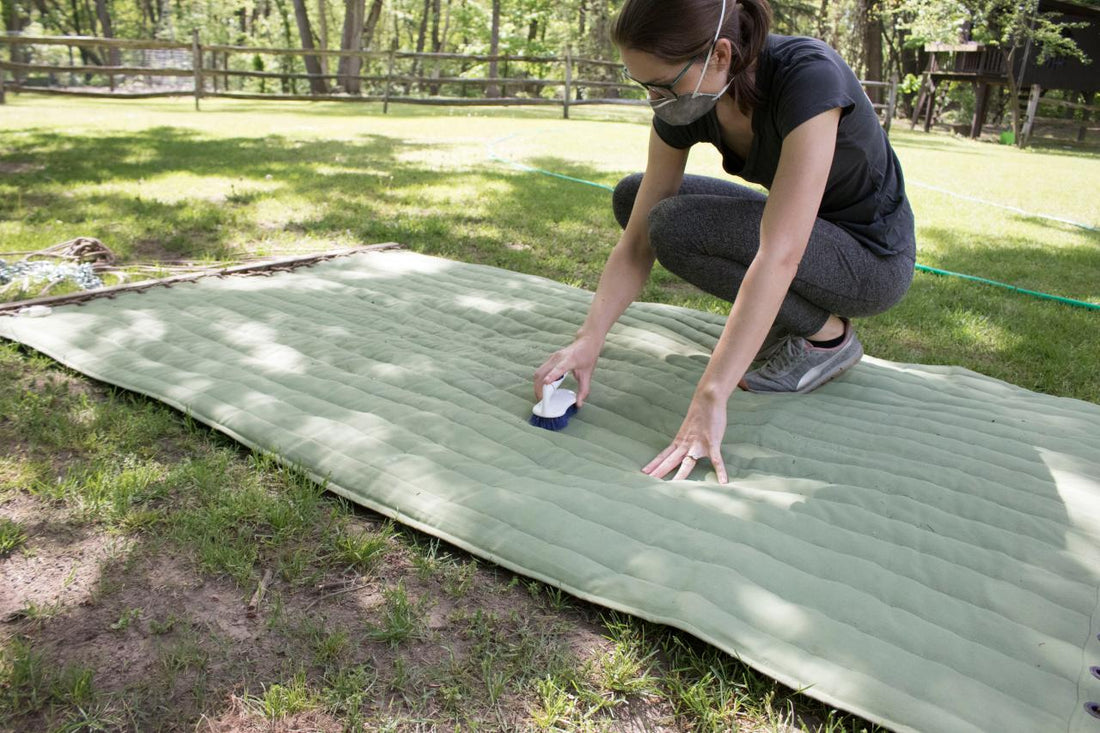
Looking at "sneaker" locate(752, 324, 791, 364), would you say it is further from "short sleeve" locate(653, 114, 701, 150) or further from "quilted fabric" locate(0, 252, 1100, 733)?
"short sleeve" locate(653, 114, 701, 150)

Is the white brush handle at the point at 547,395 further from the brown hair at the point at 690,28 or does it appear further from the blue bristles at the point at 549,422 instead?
the brown hair at the point at 690,28

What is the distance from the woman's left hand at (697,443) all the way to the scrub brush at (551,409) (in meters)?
0.26

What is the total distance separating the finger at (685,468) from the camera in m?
1.59

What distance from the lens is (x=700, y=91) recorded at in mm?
1622

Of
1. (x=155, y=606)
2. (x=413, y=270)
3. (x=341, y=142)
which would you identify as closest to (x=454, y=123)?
(x=341, y=142)

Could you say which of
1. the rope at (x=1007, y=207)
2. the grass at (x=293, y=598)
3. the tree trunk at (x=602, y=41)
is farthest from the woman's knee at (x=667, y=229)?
the tree trunk at (x=602, y=41)

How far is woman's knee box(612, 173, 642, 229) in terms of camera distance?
2.31 meters

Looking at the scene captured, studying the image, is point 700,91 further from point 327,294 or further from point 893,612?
point 327,294

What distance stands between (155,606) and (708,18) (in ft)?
4.71

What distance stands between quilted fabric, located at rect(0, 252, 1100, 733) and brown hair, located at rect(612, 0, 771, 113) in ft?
2.72

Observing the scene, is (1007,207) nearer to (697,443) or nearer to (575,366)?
(575,366)

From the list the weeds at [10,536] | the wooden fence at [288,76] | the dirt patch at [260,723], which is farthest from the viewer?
the wooden fence at [288,76]

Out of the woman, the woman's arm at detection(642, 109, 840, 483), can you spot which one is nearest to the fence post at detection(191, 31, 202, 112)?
the woman

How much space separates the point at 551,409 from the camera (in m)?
1.81
